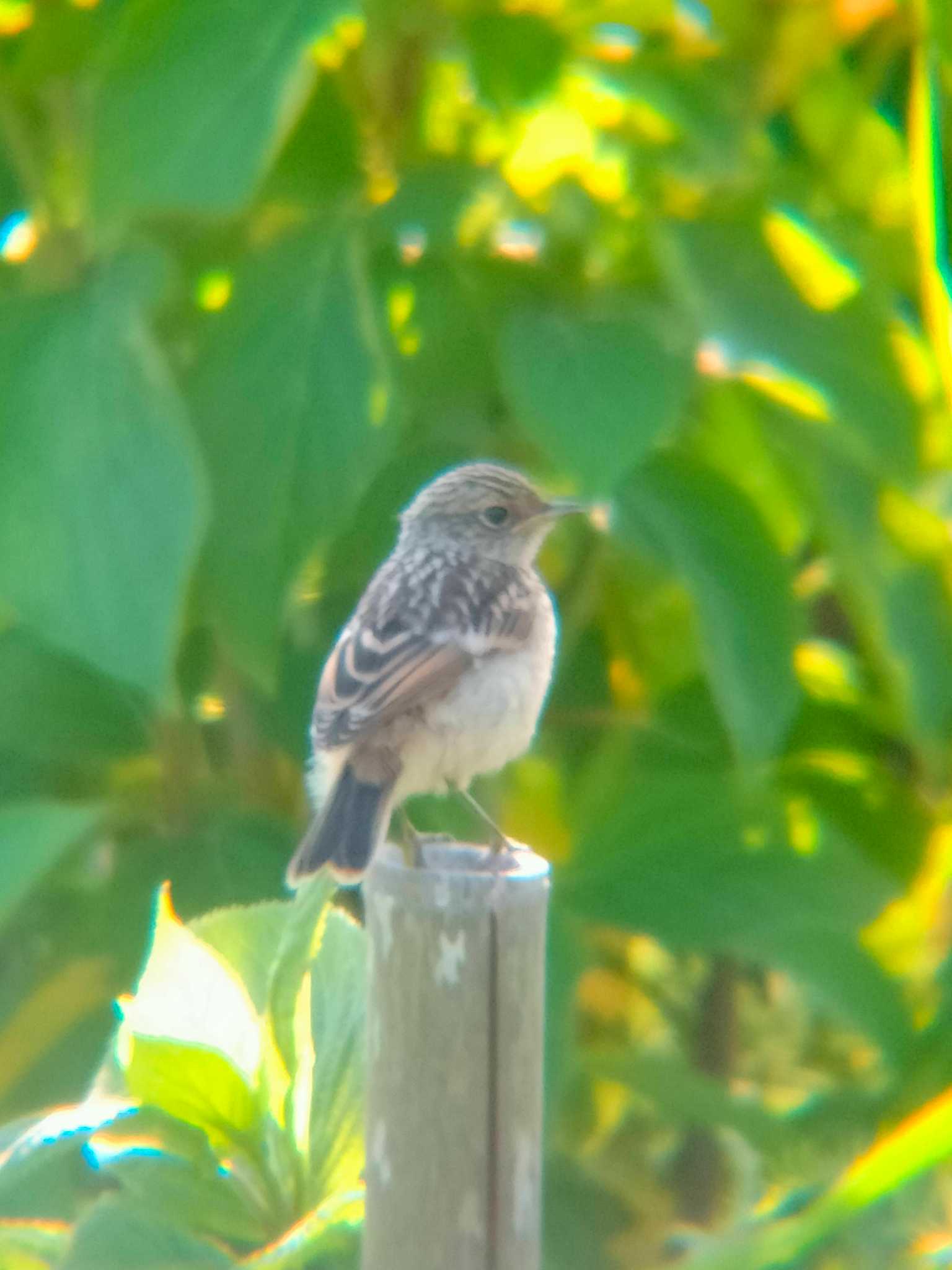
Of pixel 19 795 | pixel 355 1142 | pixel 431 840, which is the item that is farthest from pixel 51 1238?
pixel 19 795

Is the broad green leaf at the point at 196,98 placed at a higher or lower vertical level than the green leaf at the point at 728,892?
higher

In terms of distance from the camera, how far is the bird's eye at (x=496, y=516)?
3.46 m

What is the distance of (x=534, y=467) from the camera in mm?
3520

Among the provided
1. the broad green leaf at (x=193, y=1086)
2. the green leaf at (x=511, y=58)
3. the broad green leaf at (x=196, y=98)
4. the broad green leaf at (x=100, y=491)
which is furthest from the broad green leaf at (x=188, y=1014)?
the green leaf at (x=511, y=58)

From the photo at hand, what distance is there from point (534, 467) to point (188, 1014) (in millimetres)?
2065

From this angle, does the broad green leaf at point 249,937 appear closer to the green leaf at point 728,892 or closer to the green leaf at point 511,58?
the green leaf at point 728,892

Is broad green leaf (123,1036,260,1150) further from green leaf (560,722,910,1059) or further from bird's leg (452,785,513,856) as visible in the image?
green leaf (560,722,910,1059)

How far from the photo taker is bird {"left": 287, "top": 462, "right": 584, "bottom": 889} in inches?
100

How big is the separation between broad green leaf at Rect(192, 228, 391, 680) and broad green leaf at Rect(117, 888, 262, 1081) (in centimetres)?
107

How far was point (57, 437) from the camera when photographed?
2.54m

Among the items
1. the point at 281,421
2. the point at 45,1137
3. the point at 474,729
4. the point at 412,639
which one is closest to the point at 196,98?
the point at 281,421

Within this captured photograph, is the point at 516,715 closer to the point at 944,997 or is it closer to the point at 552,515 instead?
the point at 552,515

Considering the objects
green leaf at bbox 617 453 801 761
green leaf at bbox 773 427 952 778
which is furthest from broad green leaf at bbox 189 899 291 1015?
green leaf at bbox 773 427 952 778

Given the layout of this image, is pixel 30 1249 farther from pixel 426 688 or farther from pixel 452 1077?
pixel 426 688
